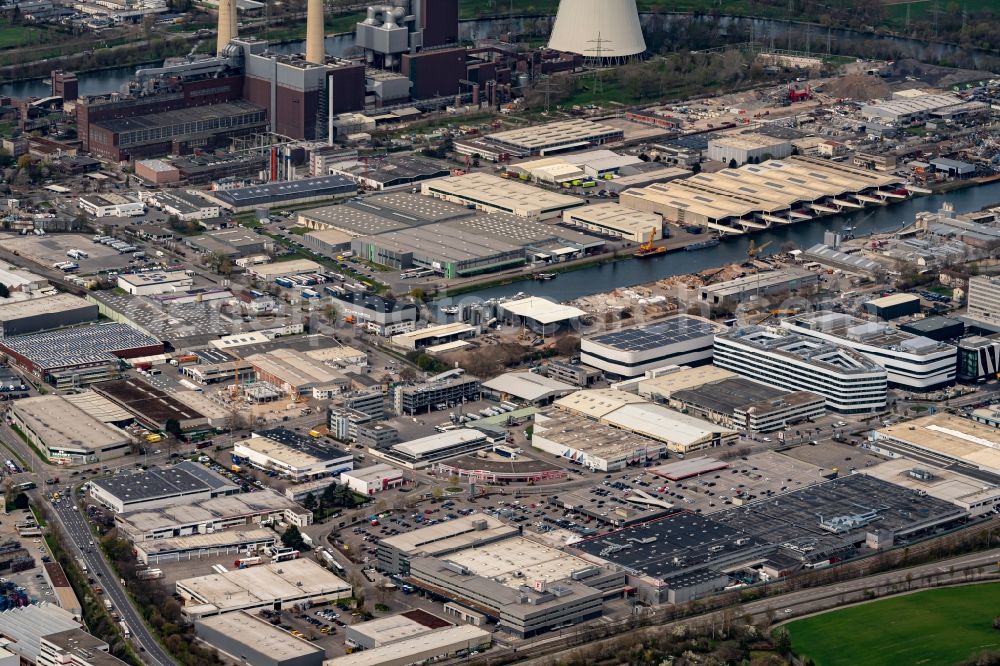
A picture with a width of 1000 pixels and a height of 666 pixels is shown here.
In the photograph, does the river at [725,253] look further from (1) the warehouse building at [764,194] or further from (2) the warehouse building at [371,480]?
(2) the warehouse building at [371,480]

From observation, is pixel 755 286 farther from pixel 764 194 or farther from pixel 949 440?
pixel 949 440

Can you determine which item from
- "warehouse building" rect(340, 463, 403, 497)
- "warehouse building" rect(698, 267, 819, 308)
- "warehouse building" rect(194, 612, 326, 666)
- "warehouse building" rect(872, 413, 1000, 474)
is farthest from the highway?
"warehouse building" rect(698, 267, 819, 308)

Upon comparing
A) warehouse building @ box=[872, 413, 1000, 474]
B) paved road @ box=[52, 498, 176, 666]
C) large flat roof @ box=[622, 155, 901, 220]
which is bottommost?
paved road @ box=[52, 498, 176, 666]

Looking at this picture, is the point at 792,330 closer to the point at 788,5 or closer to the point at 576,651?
the point at 576,651

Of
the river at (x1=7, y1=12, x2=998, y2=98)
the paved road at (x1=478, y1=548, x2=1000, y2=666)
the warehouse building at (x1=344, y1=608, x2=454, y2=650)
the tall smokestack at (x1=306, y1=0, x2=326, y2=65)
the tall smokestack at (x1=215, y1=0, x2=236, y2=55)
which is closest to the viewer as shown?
the warehouse building at (x1=344, y1=608, x2=454, y2=650)

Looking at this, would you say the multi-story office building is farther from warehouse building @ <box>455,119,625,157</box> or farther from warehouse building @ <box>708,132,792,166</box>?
warehouse building @ <box>455,119,625,157</box>

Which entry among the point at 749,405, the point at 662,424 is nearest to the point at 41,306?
the point at 662,424
